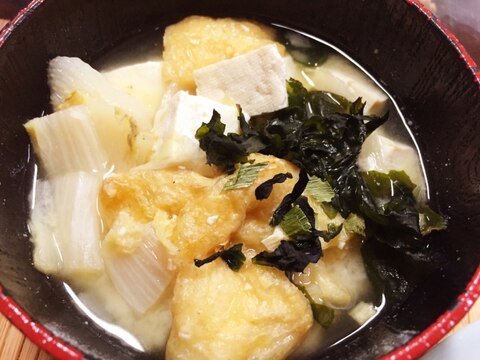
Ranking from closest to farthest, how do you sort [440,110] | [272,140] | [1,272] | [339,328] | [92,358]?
[92,358]
[1,272]
[339,328]
[272,140]
[440,110]

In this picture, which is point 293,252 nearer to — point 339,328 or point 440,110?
point 339,328

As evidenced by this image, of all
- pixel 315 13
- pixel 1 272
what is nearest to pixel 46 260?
pixel 1 272

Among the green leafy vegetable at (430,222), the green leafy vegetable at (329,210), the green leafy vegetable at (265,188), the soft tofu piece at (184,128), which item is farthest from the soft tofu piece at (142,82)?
the green leafy vegetable at (430,222)

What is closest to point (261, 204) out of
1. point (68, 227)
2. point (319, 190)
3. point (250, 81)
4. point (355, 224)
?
point (319, 190)

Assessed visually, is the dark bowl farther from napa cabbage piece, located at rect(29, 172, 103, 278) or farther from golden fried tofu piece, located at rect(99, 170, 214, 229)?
golden fried tofu piece, located at rect(99, 170, 214, 229)

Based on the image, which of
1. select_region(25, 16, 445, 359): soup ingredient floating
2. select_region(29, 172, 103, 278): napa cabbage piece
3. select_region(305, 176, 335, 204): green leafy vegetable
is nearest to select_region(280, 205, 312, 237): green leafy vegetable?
select_region(25, 16, 445, 359): soup ingredient floating
